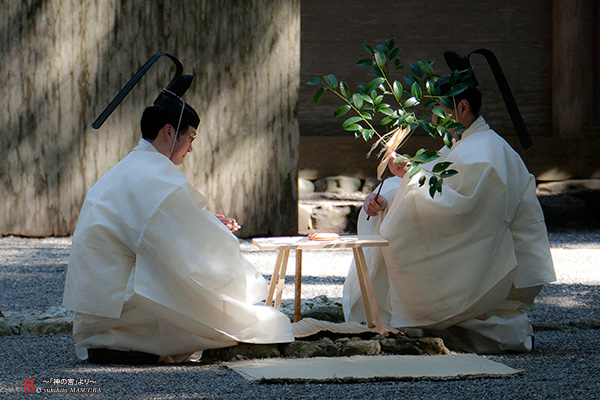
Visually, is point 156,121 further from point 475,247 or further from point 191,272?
point 475,247

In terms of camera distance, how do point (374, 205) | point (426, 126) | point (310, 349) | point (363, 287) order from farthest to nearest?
point (374, 205) → point (363, 287) → point (310, 349) → point (426, 126)

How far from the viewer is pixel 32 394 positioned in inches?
102

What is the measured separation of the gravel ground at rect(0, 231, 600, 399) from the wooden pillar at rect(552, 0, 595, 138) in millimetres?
2848

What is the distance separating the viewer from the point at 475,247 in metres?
3.36

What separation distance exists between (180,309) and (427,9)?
5273 mm

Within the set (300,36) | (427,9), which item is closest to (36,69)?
(300,36)

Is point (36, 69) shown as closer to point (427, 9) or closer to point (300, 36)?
point (300, 36)

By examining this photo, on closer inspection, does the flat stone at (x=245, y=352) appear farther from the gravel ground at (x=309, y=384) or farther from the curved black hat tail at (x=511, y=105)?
the curved black hat tail at (x=511, y=105)

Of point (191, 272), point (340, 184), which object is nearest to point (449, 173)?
point (191, 272)

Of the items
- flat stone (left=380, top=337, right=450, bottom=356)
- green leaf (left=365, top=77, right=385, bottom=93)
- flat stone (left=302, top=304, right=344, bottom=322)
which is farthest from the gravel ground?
green leaf (left=365, top=77, right=385, bottom=93)

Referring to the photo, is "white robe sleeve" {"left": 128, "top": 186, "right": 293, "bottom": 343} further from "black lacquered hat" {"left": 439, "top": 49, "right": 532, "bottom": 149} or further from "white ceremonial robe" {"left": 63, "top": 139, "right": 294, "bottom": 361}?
"black lacquered hat" {"left": 439, "top": 49, "right": 532, "bottom": 149}

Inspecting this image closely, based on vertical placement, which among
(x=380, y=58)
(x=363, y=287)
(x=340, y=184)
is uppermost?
(x=380, y=58)

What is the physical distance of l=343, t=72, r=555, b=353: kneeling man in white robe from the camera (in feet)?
11.0

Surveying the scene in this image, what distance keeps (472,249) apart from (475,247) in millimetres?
15
